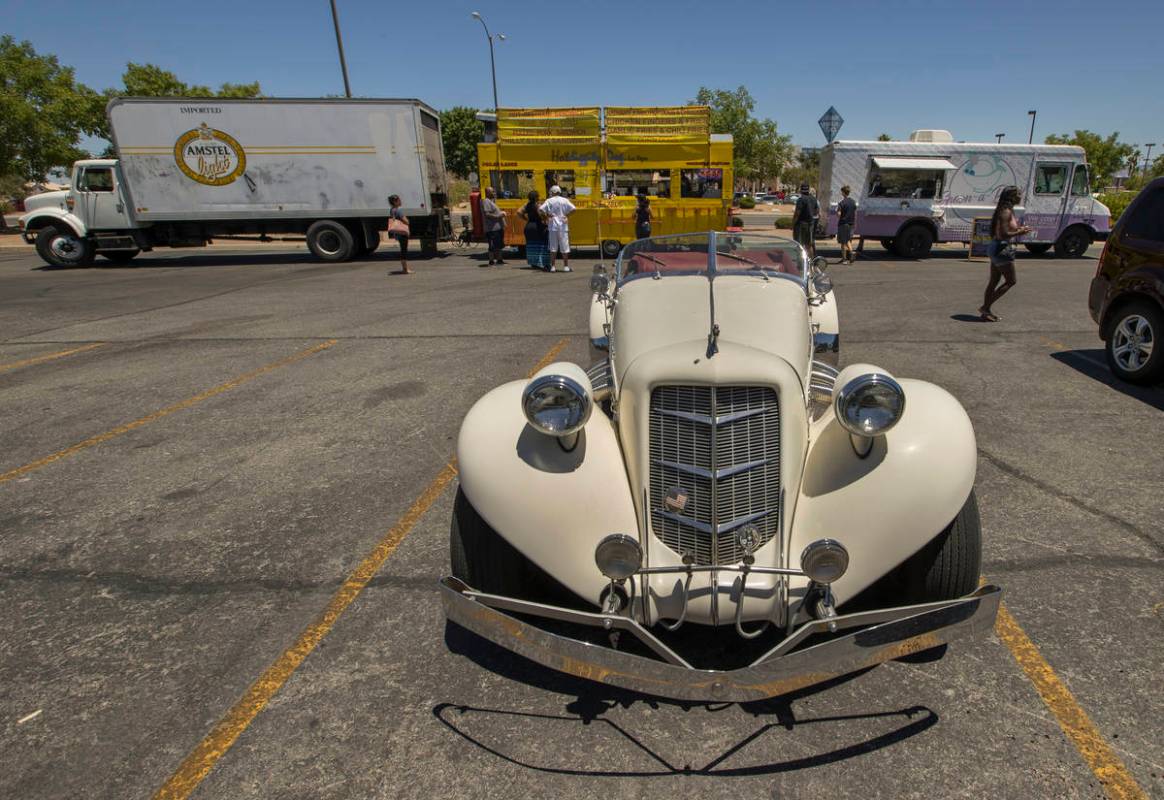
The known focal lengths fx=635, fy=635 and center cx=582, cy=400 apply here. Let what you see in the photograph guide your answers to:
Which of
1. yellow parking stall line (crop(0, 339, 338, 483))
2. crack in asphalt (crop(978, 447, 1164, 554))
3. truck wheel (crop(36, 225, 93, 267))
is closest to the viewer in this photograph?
crack in asphalt (crop(978, 447, 1164, 554))

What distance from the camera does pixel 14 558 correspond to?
332cm

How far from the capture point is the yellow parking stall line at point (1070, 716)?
194 cm

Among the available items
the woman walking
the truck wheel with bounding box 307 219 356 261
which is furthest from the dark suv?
the truck wheel with bounding box 307 219 356 261

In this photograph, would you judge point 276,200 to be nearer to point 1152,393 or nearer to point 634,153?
point 634,153

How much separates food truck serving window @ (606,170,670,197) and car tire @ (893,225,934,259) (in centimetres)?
582

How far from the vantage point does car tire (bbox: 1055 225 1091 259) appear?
50.5 ft

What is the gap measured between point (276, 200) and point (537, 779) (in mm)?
16715

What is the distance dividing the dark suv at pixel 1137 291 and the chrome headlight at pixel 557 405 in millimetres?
5694

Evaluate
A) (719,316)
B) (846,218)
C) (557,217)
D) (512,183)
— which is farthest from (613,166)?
(719,316)

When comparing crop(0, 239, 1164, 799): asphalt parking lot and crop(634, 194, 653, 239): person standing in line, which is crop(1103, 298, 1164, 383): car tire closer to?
crop(0, 239, 1164, 799): asphalt parking lot

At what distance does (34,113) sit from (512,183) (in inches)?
890

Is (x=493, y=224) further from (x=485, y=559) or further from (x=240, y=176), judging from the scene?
(x=485, y=559)

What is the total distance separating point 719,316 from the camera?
9.16 ft

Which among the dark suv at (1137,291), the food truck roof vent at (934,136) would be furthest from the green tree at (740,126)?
the dark suv at (1137,291)
